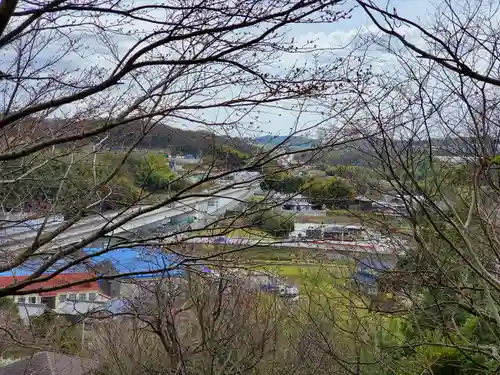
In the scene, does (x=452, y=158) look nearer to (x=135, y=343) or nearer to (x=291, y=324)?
(x=291, y=324)

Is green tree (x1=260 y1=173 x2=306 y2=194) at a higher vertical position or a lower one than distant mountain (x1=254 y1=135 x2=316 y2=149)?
lower

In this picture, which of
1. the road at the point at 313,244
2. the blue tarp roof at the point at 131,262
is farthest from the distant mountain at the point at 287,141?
Answer: the blue tarp roof at the point at 131,262

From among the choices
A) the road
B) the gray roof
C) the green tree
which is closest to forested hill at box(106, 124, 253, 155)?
the green tree

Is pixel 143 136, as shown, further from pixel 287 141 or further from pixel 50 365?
pixel 50 365

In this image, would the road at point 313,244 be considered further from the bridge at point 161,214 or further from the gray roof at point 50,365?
the gray roof at point 50,365

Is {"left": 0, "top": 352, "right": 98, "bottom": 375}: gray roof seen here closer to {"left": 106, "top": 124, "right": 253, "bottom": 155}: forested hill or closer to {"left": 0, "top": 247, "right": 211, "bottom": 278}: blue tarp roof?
{"left": 0, "top": 247, "right": 211, "bottom": 278}: blue tarp roof

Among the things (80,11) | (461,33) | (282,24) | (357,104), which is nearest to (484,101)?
(461,33)
